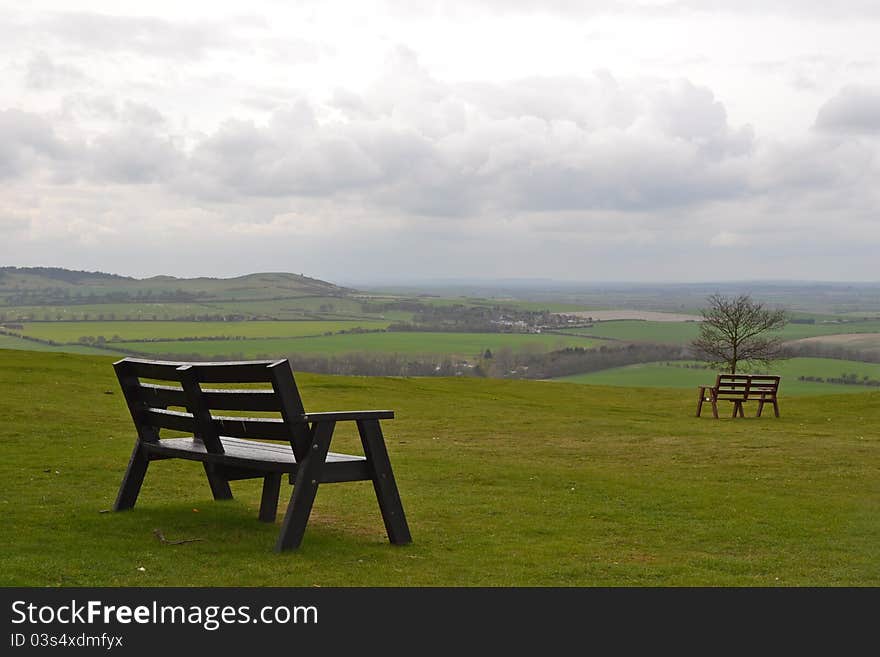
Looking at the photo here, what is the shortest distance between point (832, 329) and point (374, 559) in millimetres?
136194

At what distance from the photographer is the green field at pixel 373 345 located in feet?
306

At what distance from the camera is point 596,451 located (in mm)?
17906

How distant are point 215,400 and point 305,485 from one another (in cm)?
124

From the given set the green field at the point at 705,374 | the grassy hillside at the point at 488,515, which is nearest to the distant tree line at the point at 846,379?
the green field at the point at 705,374

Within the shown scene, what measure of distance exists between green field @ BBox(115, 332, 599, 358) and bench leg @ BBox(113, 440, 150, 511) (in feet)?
240

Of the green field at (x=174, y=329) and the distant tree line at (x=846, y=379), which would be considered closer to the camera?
the distant tree line at (x=846, y=379)

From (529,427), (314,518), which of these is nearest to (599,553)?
(314,518)

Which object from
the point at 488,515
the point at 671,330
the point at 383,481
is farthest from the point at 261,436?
the point at 671,330

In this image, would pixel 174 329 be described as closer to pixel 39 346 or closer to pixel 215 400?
pixel 39 346

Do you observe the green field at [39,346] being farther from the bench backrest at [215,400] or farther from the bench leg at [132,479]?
the bench backrest at [215,400]

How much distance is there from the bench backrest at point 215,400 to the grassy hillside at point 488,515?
0.94 metres

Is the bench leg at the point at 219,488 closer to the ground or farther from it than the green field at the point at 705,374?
farther from it

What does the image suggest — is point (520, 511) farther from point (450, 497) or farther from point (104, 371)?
point (104, 371)

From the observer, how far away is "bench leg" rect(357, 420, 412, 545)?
8.23 metres
